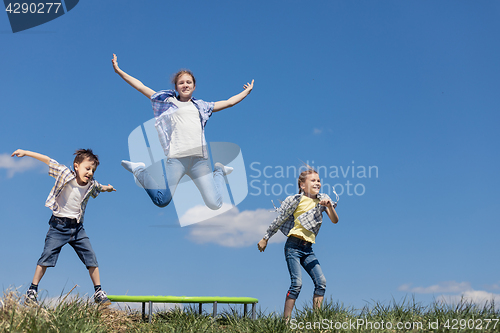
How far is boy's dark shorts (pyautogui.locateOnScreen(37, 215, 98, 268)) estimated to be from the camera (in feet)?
19.9

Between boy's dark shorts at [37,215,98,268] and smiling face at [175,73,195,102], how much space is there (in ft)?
8.34

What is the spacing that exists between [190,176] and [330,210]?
2.45 meters

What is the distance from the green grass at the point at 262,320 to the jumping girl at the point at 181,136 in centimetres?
186

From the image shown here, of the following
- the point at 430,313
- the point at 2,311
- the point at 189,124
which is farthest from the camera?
the point at 189,124

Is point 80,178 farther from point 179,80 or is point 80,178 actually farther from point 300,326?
point 300,326

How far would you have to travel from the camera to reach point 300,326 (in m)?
5.35

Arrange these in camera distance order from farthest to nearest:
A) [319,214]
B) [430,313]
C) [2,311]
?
[319,214] < [430,313] < [2,311]

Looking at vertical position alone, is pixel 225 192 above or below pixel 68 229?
above

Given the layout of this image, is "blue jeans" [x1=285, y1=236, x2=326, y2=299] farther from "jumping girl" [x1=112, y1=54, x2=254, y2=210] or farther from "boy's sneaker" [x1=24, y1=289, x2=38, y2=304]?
"boy's sneaker" [x1=24, y1=289, x2=38, y2=304]

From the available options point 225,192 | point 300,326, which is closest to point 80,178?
point 225,192

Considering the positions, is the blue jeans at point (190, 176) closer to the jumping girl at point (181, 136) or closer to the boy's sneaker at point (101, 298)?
the jumping girl at point (181, 136)

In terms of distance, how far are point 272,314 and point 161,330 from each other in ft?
4.87

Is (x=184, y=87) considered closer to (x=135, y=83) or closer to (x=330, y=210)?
(x=135, y=83)

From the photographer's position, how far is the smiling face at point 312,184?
20.4 ft
